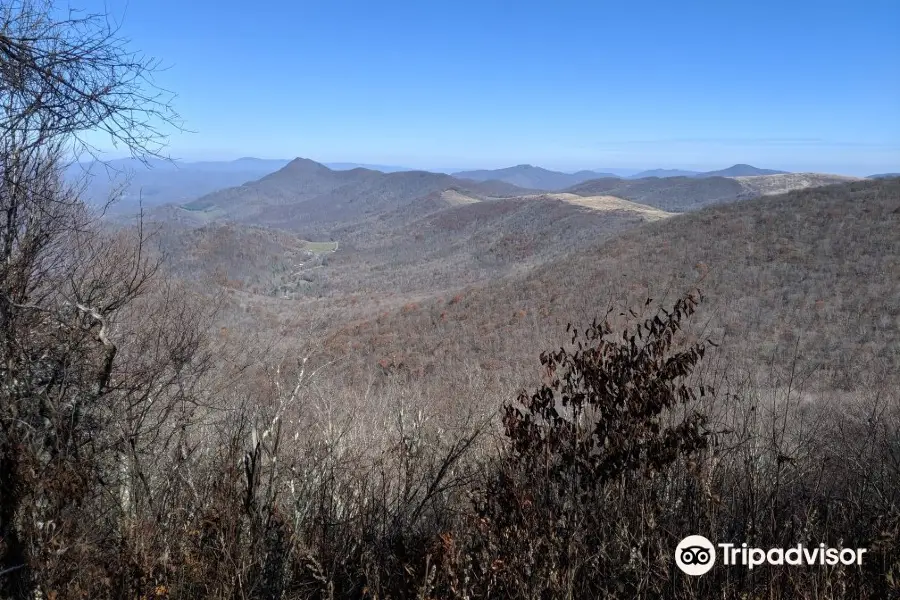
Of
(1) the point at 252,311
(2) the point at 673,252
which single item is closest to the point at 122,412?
(2) the point at 673,252

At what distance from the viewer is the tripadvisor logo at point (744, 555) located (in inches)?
100

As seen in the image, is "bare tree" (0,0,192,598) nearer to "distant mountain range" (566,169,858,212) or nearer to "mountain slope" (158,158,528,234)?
"distant mountain range" (566,169,858,212)

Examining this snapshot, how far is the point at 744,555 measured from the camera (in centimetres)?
262

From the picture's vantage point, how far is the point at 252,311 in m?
35.2

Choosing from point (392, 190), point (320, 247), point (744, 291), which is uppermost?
point (392, 190)

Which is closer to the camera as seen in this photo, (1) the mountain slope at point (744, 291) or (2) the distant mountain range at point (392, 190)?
(1) the mountain slope at point (744, 291)

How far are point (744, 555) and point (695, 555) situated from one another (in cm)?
21

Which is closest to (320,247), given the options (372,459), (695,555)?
(372,459)

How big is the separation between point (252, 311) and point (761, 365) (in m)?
28.3

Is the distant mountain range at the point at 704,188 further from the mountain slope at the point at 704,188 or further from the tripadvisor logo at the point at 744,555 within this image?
the tripadvisor logo at the point at 744,555

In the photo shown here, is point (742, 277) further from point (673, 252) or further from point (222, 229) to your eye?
point (222, 229)

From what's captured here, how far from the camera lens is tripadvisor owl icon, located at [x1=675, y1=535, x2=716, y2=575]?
2.59 m

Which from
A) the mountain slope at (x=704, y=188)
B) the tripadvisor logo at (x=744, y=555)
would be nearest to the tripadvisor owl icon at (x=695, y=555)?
the tripadvisor logo at (x=744, y=555)

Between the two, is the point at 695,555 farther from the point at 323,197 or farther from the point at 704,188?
the point at 323,197
